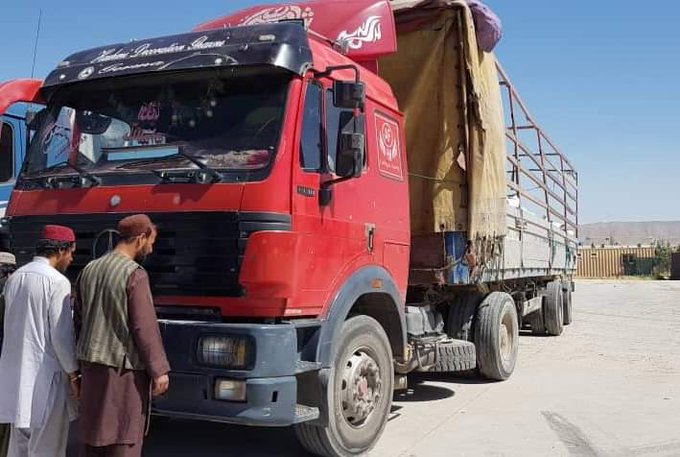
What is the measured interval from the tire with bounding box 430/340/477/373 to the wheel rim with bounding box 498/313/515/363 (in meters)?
1.20

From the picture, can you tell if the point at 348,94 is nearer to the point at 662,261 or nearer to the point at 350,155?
the point at 350,155

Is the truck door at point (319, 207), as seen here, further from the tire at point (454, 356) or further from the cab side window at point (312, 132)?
the tire at point (454, 356)

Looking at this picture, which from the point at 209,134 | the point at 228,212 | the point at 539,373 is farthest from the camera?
the point at 539,373

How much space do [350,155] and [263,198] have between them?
801mm

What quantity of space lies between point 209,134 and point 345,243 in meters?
1.21

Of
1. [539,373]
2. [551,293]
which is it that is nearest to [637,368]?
[539,373]

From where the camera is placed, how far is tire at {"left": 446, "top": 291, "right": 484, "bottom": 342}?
7926 millimetres

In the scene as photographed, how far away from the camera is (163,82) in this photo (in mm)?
4949

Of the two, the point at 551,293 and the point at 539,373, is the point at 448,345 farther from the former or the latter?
the point at 551,293

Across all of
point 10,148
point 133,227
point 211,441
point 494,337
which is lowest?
point 211,441

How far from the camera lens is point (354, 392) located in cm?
506

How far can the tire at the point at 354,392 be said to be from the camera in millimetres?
4852

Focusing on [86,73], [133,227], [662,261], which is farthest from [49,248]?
[662,261]

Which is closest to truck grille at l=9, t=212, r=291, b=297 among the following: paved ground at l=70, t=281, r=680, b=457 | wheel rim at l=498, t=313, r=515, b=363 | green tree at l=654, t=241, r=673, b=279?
paved ground at l=70, t=281, r=680, b=457
